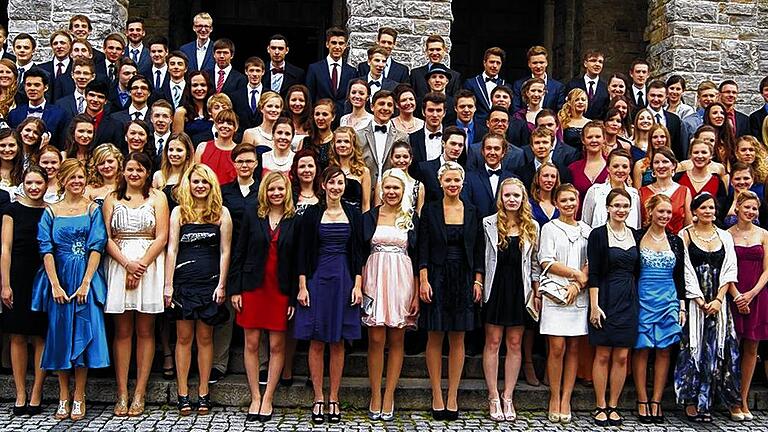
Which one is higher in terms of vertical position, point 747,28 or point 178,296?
point 747,28

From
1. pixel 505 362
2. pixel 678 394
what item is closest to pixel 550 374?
pixel 505 362

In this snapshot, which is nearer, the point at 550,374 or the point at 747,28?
the point at 550,374

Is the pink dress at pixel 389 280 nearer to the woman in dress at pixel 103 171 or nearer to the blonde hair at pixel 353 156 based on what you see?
the blonde hair at pixel 353 156

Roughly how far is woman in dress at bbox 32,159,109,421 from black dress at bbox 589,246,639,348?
3383 mm

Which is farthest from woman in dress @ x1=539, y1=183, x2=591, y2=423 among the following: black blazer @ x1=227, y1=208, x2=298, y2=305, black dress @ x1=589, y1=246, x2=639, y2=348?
black blazer @ x1=227, y1=208, x2=298, y2=305

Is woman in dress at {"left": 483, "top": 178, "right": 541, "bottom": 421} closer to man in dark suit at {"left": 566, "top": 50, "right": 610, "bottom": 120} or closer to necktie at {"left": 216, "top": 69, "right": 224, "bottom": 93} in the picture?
man in dark suit at {"left": 566, "top": 50, "right": 610, "bottom": 120}

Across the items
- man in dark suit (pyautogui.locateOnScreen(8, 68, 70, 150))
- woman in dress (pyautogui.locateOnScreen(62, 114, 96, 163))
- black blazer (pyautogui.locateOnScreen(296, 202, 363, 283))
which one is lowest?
black blazer (pyautogui.locateOnScreen(296, 202, 363, 283))

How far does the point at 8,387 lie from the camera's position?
6.09 meters

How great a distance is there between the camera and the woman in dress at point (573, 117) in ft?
23.6

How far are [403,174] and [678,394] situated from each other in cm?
247

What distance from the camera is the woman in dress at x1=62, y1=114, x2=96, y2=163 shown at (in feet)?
20.6

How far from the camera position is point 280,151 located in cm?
634

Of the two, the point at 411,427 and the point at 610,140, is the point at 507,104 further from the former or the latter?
the point at 411,427

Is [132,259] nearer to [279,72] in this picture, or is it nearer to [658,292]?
[279,72]
